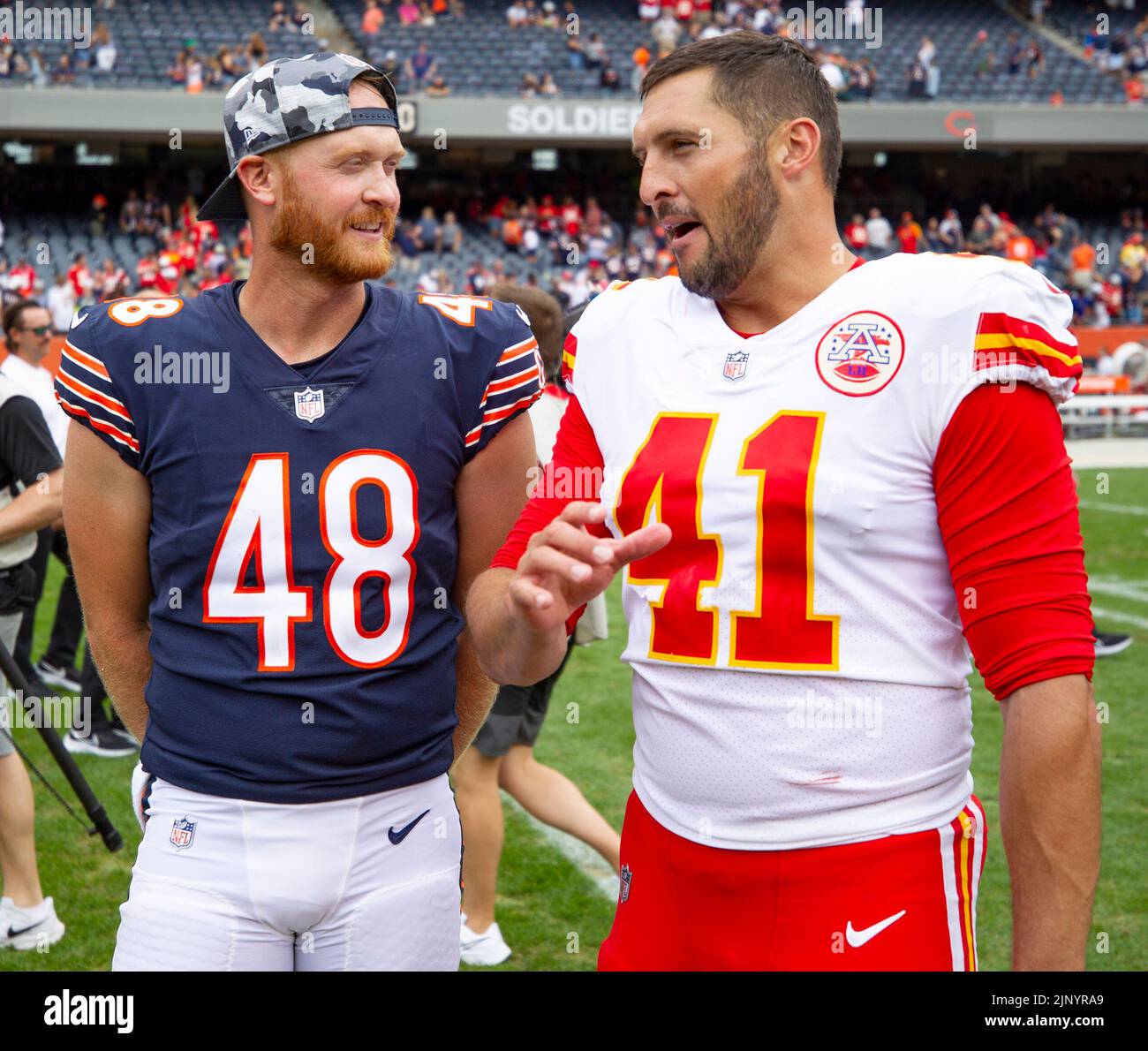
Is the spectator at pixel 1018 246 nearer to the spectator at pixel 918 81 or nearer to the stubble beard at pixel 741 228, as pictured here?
the spectator at pixel 918 81

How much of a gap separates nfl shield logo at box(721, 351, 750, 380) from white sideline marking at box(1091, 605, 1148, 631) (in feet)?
24.5

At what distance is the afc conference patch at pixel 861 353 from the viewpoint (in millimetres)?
1850

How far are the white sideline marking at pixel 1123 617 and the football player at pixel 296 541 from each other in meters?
7.38

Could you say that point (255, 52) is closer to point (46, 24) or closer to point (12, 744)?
point (46, 24)

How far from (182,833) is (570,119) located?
1010 inches

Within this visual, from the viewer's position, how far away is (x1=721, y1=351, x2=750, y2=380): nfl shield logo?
195 centimetres

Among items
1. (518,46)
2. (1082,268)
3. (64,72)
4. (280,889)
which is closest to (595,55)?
(518,46)

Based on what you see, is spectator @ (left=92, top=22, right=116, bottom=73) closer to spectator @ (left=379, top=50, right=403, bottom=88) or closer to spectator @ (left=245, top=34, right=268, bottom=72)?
spectator @ (left=245, top=34, right=268, bottom=72)

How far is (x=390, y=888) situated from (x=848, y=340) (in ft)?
3.76

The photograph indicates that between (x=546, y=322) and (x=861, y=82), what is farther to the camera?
(x=861, y=82)

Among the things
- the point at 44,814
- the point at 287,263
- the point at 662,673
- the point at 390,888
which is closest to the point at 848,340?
the point at 662,673

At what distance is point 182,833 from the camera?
2.17m

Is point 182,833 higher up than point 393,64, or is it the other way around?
point 393,64

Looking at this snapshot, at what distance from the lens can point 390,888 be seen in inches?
86.9
